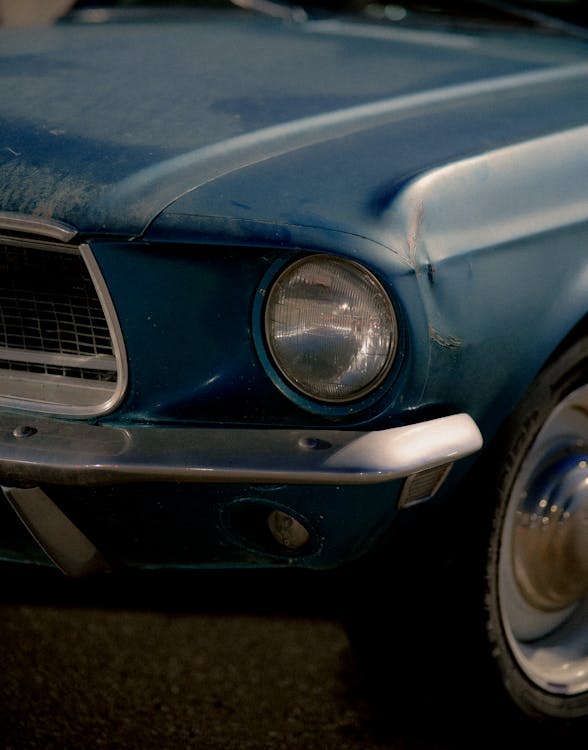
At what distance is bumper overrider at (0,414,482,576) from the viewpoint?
73.5 inches

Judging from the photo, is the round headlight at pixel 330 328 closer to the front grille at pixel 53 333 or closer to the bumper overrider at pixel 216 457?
the bumper overrider at pixel 216 457

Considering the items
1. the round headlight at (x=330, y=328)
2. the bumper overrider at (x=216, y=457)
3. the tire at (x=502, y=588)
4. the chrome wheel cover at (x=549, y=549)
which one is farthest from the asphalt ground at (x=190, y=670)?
A: the round headlight at (x=330, y=328)

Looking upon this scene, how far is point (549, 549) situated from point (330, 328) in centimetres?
76

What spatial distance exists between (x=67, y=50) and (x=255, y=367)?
124cm

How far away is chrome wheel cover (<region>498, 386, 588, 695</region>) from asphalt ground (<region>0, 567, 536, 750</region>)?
0.20 metres

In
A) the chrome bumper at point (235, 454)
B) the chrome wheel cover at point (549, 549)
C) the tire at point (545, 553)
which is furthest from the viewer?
the chrome wheel cover at point (549, 549)

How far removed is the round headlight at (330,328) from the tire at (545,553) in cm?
35

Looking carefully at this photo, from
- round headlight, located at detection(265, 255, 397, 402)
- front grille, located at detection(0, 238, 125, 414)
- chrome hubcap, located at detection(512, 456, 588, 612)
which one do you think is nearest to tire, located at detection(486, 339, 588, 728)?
chrome hubcap, located at detection(512, 456, 588, 612)

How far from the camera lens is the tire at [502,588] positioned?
6.91ft

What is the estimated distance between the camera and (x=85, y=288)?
2.03 metres

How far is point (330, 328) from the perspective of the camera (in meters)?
1.91

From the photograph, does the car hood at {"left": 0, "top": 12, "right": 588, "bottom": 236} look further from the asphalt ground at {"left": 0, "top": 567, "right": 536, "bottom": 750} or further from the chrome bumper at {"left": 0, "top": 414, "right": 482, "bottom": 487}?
the asphalt ground at {"left": 0, "top": 567, "right": 536, "bottom": 750}

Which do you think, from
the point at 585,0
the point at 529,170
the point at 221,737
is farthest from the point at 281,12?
the point at 221,737

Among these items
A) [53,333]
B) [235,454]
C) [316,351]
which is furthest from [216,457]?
[53,333]
